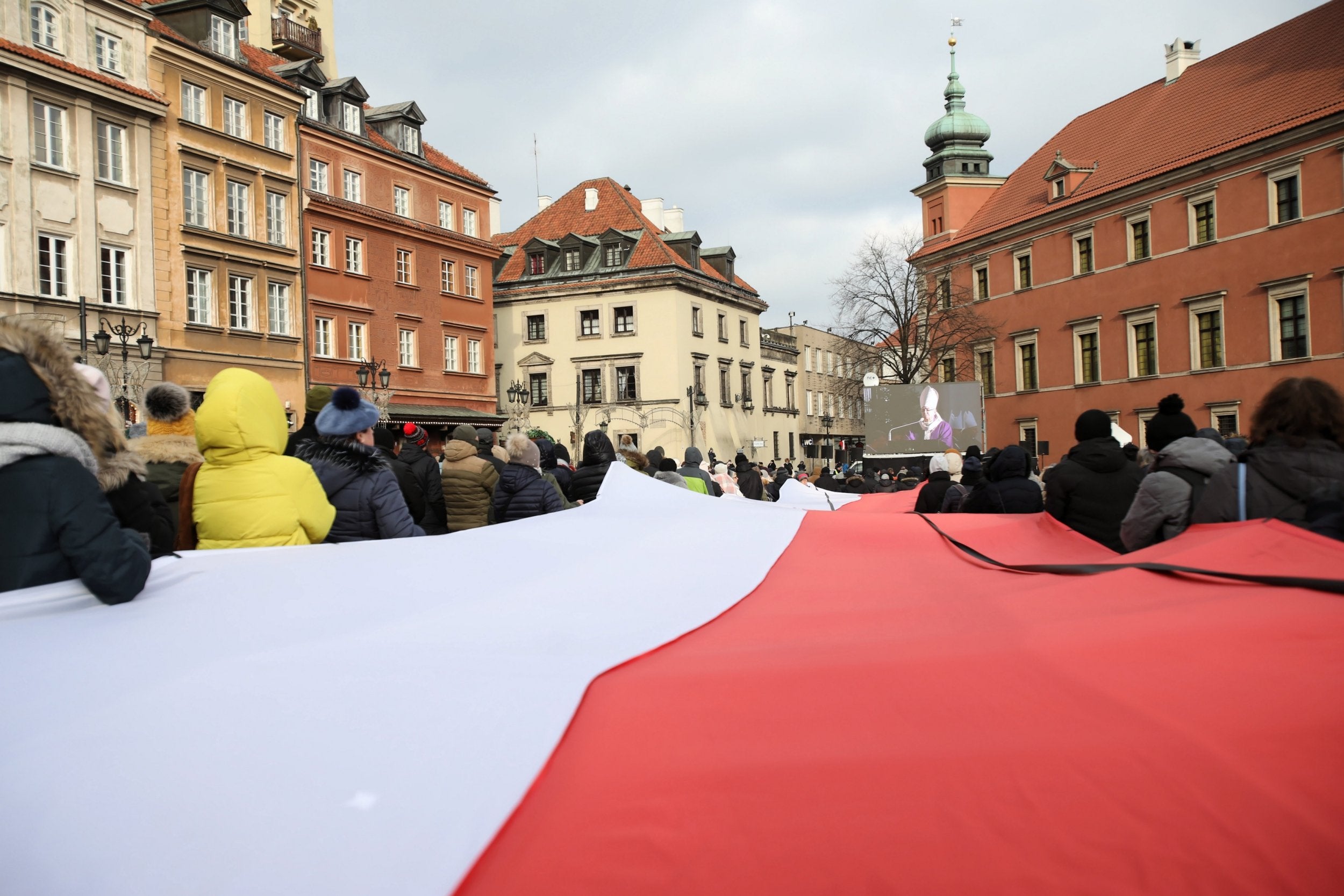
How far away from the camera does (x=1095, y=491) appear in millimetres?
6328

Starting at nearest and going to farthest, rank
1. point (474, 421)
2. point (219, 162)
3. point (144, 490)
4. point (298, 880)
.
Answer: point (298, 880)
point (144, 490)
point (219, 162)
point (474, 421)

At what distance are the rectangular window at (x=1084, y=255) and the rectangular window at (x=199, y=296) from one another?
39.7 meters

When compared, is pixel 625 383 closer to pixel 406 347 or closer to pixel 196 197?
pixel 406 347

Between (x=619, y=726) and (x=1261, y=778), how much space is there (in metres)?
1.44

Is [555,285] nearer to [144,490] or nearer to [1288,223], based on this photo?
[1288,223]

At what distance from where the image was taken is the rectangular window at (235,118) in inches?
1278

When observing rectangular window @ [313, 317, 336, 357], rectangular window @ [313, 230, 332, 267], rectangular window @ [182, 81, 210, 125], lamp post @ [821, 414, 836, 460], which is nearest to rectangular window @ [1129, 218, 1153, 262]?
lamp post @ [821, 414, 836, 460]

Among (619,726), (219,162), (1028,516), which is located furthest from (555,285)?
(619,726)

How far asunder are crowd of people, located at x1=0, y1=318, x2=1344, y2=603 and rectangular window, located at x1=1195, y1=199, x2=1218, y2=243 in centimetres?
3958

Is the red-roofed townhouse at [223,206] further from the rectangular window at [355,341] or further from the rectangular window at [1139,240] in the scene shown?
the rectangular window at [1139,240]

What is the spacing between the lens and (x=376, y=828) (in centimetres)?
210

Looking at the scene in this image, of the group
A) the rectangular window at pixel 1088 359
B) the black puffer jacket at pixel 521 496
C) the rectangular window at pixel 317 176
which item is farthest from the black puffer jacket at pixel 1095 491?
the rectangular window at pixel 1088 359

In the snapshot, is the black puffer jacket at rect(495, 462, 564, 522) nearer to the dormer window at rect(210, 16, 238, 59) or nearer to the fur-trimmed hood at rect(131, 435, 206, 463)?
the fur-trimmed hood at rect(131, 435, 206, 463)

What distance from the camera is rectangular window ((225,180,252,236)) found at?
32500mm
